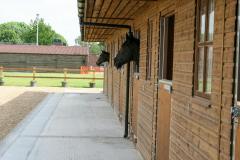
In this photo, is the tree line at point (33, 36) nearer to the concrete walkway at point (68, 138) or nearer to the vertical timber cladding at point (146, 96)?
the concrete walkway at point (68, 138)

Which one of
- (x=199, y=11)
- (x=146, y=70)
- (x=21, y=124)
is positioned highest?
(x=199, y=11)

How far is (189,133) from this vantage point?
5.05 m

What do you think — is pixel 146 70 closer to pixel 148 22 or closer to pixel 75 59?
pixel 148 22

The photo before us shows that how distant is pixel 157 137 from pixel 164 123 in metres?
0.58

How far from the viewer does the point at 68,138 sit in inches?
434

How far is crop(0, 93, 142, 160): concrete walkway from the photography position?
9.06m

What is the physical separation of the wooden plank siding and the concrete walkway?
1204 millimetres

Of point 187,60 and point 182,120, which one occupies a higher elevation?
point 187,60

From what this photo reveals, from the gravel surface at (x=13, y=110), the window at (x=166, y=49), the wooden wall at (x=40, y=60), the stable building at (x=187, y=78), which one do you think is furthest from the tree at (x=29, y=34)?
the window at (x=166, y=49)

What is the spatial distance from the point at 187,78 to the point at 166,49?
209 centimetres

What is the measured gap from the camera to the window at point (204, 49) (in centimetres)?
449

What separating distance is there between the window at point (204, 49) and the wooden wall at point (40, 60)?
54.0 metres

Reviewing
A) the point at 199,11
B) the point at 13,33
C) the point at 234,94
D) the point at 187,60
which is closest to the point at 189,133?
the point at 187,60

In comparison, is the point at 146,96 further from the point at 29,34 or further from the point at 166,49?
the point at 29,34
